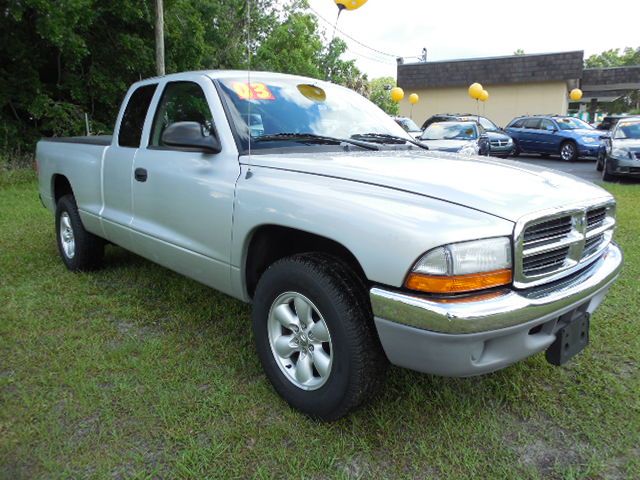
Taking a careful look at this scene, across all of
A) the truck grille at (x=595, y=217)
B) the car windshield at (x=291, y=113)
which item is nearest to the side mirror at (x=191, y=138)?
the car windshield at (x=291, y=113)

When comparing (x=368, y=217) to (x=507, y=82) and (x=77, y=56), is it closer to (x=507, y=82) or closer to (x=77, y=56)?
(x=77, y=56)

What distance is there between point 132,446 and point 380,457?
3.71 ft

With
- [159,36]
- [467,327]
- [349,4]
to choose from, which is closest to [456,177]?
[467,327]

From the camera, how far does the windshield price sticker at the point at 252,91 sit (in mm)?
3135

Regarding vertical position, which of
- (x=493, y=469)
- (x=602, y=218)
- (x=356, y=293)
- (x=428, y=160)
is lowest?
(x=493, y=469)

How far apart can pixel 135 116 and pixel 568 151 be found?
16.9 m

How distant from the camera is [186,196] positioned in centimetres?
308

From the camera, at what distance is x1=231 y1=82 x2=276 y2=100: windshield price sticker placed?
10.3 ft

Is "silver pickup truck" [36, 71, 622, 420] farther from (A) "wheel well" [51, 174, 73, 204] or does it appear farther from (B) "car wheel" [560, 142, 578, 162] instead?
(B) "car wheel" [560, 142, 578, 162]

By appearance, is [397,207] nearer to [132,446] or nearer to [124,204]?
[132,446]

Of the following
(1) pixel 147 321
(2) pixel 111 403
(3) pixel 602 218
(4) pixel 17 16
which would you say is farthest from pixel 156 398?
(4) pixel 17 16

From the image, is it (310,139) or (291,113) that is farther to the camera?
(291,113)

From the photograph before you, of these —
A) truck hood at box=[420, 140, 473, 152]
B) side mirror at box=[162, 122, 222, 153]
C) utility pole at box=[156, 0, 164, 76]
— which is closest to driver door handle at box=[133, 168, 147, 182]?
side mirror at box=[162, 122, 222, 153]

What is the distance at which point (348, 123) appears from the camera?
3432 mm
